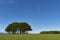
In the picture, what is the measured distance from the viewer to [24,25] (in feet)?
243

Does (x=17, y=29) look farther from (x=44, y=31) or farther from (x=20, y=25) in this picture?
(x=44, y=31)

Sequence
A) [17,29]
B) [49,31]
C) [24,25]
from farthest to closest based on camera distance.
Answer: [24,25], [17,29], [49,31]

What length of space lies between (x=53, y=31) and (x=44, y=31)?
2.99 meters

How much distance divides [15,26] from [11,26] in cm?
263

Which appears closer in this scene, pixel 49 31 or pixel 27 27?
pixel 49 31

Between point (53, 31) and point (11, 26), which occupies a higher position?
point (11, 26)

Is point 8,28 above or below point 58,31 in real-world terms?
above

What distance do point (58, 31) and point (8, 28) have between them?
30.9 metres

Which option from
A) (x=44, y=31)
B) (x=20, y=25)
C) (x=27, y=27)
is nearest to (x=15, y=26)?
(x=20, y=25)

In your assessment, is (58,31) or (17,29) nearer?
(58,31)

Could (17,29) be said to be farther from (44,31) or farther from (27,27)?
(44,31)

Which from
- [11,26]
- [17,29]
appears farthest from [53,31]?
[11,26]

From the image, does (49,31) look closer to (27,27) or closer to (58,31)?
(58,31)

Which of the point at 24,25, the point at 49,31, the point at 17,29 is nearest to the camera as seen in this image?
the point at 49,31
